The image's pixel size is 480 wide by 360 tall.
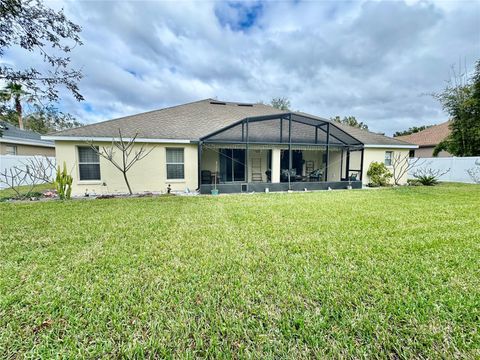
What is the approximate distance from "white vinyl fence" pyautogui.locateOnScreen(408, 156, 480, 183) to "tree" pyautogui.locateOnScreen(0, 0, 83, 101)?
23.5 m

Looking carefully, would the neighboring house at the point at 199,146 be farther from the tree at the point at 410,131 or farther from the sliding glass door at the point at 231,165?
the tree at the point at 410,131

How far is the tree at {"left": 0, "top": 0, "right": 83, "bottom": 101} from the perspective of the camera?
21.2ft

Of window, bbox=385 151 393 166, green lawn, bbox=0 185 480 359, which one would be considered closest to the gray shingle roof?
green lawn, bbox=0 185 480 359

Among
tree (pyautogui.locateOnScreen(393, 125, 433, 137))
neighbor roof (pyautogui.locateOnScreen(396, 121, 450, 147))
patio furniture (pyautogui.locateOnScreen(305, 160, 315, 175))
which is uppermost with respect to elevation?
tree (pyautogui.locateOnScreen(393, 125, 433, 137))

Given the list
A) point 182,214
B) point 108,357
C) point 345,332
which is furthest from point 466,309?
point 182,214

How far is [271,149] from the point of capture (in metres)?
13.3

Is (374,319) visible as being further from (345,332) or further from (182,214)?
(182,214)

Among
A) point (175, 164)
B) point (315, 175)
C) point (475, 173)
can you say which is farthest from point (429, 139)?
point (175, 164)

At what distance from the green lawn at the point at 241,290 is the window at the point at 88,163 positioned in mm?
5938

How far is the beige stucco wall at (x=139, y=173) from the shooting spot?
35.0ft

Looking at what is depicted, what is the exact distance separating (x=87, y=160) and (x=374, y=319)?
12923 mm

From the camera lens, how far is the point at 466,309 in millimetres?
2436

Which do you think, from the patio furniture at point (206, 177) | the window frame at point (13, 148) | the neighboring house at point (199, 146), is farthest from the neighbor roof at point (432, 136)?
the window frame at point (13, 148)

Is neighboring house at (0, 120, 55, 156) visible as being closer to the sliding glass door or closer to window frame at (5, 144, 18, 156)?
window frame at (5, 144, 18, 156)
